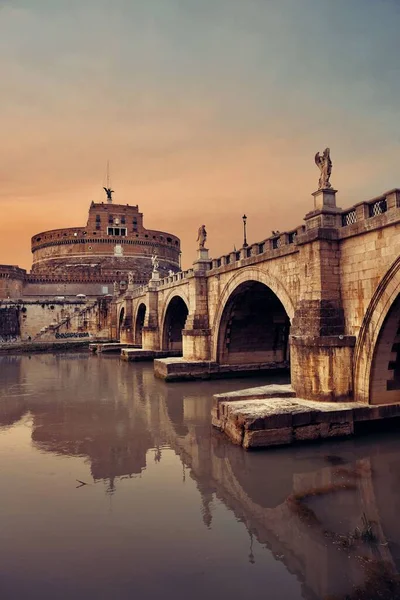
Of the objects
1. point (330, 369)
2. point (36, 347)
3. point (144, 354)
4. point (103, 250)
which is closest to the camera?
point (330, 369)

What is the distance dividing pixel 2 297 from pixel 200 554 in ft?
192

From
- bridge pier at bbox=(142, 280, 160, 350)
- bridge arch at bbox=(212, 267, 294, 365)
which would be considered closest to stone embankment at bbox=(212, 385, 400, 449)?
bridge arch at bbox=(212, 267, 294, 365)

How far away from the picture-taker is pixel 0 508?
7797 millimetres

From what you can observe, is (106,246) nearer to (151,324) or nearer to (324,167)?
(151,324)

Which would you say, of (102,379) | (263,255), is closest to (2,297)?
(102,379)

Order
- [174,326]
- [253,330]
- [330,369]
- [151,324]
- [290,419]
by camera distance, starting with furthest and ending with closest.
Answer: [151,324] < [174,326] < [253,330] < [330,369] < [290,419]

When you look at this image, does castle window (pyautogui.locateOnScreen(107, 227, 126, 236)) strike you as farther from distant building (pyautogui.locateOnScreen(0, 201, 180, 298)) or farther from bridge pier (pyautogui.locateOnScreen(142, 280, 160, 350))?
bridge pier (pyautogui.locateOnScreen(142, 280, 160, 350))

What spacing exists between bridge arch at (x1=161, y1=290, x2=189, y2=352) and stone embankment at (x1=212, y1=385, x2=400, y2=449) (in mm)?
19336

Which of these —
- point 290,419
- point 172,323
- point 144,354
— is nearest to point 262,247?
point 290,419

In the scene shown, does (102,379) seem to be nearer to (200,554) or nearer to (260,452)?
(260,452)

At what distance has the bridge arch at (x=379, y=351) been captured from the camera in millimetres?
10859

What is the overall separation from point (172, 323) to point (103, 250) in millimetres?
45459

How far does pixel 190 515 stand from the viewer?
24.3 feet

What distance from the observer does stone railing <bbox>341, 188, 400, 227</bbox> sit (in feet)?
34.3
